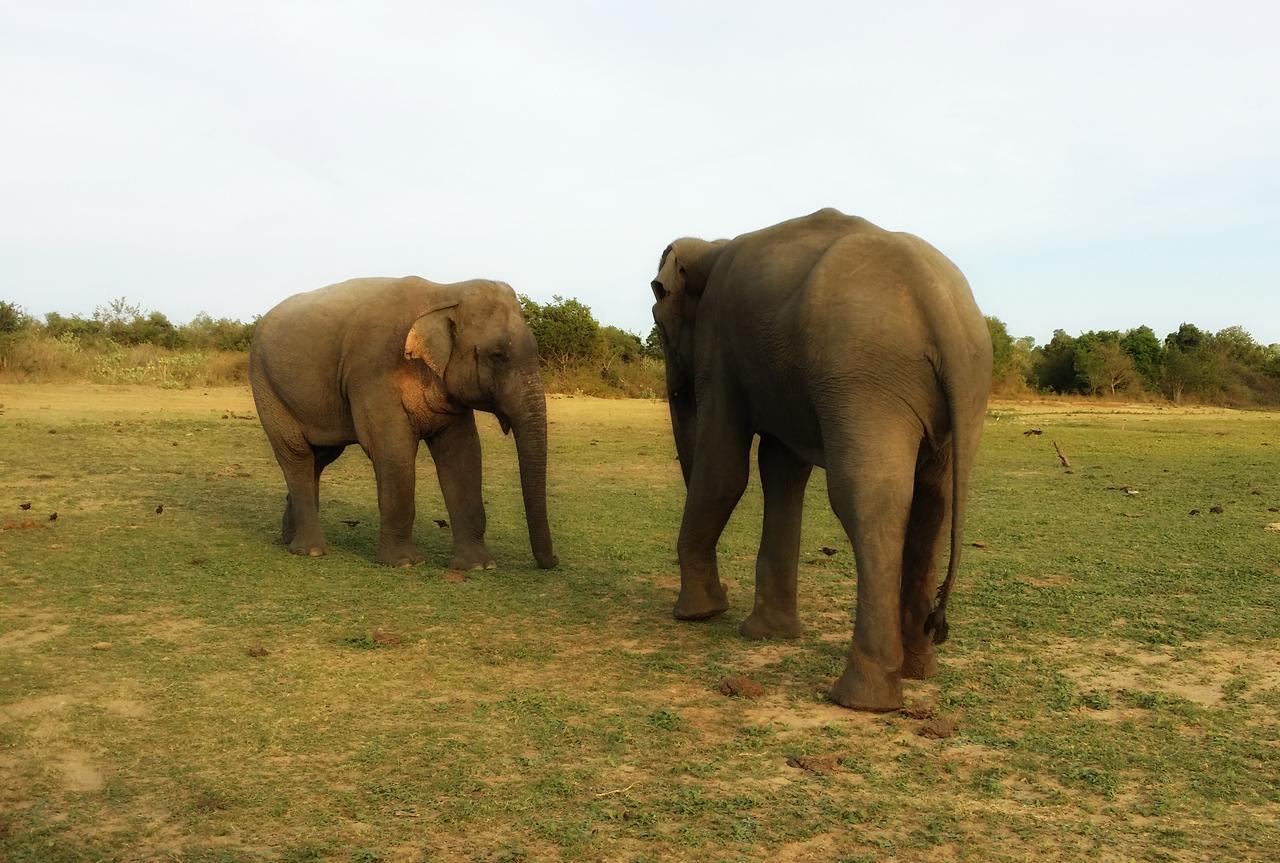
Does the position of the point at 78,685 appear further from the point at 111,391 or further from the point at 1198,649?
the point at 111,391

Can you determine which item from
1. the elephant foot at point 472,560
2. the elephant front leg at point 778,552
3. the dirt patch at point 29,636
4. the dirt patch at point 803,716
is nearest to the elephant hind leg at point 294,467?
the elephant foot at point 472,560

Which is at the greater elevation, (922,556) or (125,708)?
(922,556)

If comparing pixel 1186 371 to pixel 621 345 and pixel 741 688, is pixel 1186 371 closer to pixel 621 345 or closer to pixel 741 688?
pixel 621 345

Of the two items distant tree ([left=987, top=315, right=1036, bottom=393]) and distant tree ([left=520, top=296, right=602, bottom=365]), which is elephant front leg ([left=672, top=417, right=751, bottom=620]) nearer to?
distant tree ([left=520, top=296, right=602, bottom=365])

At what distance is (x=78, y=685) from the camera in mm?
5137

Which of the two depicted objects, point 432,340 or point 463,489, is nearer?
point 432,340

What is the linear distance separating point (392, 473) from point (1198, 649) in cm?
536

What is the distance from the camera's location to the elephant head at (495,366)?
8289mm

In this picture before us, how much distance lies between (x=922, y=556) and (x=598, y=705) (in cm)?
175

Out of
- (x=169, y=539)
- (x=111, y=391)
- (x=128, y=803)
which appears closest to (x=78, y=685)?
(x=128, y=803)

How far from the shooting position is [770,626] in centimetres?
627

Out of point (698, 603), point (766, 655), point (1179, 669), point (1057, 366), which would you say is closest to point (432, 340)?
point (698, 603)

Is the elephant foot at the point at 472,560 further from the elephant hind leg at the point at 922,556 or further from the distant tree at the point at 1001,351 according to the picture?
the distant tree at the point at 1001,351

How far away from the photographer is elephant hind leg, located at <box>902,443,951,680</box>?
544cm
